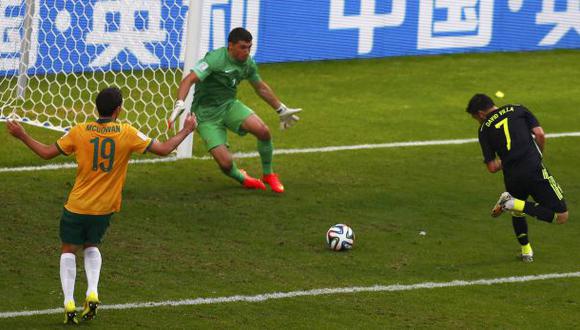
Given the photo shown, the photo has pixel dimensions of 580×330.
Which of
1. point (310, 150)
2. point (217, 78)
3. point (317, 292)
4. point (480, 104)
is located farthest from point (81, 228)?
point (310, 150)

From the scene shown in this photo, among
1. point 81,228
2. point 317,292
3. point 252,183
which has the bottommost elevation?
point 252,183

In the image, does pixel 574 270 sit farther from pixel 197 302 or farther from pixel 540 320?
pixel 197 302

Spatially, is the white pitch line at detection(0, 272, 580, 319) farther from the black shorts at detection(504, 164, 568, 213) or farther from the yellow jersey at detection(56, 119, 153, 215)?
the yellow jersey at detection(56, 119, 153, 215)

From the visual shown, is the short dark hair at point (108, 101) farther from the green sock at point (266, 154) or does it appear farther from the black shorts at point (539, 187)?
the green sock at point (266, 154)

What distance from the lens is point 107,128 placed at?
916 cm

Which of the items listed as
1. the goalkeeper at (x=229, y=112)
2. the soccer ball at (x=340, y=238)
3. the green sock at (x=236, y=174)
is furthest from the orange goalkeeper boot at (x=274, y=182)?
the soccer ball at (x=340, y=238)

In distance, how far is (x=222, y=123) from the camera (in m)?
13.6

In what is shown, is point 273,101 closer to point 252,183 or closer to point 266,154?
point 266,154

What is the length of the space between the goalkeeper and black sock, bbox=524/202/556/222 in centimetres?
332

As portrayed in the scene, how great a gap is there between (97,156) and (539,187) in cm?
416

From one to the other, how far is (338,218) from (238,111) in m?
1.80

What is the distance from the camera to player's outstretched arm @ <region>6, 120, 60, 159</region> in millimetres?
8938

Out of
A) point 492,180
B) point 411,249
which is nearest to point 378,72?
point 492,180

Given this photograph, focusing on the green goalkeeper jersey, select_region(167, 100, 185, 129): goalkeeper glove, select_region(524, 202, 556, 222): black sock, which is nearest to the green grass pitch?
select_region(524, 202, 556, 222): black sock
